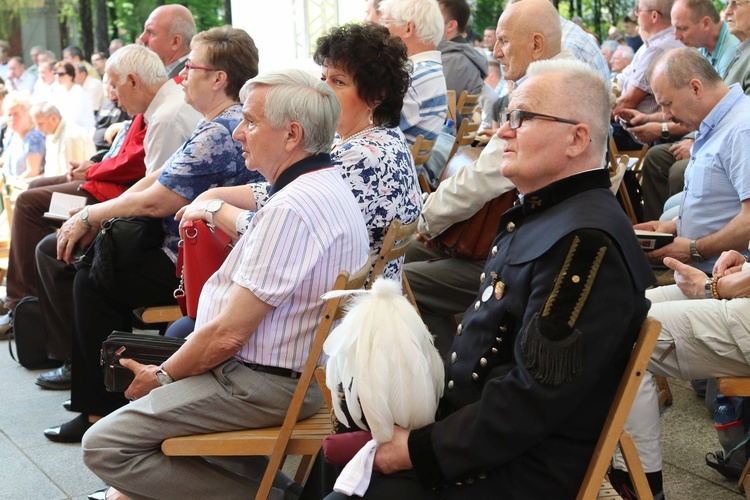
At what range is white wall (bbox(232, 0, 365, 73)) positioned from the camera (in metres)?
7.94

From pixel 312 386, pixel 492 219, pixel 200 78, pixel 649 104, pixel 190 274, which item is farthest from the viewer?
pixel 649 104

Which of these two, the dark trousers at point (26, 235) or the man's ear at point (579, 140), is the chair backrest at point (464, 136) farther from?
the man's ear at point (579, 140)

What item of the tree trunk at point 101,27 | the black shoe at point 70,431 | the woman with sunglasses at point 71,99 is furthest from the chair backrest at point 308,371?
the tree trunk at point 101,27

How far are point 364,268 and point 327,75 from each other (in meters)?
1.01

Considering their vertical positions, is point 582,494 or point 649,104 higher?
point 649,104

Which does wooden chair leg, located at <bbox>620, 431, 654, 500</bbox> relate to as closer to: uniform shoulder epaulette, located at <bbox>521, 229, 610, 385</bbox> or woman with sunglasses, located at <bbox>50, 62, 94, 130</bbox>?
uniform shoulder epaulette, located at <bbox>521, 229, 610, 385</bbox>

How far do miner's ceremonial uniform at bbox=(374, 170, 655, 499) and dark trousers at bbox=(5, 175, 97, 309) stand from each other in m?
3.87

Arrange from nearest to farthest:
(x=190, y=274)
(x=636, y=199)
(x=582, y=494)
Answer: (x=582, y=494)
(x=190, y=274)
(x=636, y=199)

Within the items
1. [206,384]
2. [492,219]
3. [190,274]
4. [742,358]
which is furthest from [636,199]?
[206,384]

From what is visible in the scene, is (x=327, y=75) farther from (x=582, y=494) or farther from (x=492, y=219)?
(x=582, y=494)

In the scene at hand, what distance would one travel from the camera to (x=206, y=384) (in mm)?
2545

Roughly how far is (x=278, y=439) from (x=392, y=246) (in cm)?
73

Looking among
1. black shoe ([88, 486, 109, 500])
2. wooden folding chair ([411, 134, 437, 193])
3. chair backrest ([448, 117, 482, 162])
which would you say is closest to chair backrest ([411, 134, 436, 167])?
wooden folding chair ([411, 134, 437, 193])

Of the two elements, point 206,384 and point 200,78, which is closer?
point 206,384
